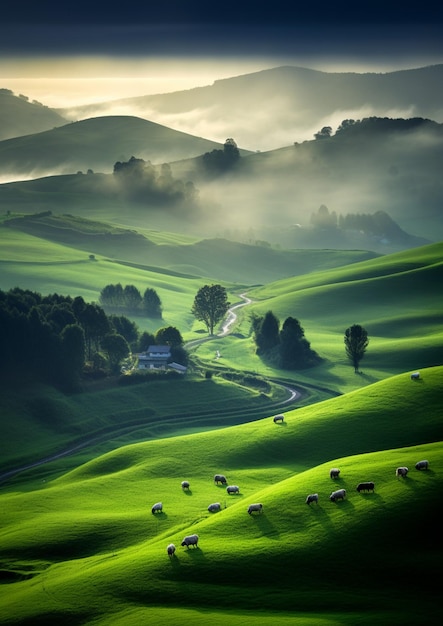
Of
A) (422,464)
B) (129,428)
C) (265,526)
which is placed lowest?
(265,526)

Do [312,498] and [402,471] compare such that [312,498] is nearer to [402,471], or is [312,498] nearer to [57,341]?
[402,471]

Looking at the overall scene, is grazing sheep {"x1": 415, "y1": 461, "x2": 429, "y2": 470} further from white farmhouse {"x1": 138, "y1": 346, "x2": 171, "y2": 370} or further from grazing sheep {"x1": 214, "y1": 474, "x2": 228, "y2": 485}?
white farmhouse {"x1": 138, "y1": 346, "x2": 171, "y2": 370}

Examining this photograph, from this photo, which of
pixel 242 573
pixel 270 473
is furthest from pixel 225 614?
pixel 270 473

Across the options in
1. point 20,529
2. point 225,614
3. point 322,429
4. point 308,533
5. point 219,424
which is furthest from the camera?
point 219,424

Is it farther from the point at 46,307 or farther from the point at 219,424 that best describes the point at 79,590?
the point at 46,307

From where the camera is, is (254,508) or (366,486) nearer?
(366,486)

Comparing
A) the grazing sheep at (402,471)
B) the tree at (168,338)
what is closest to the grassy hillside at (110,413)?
the tree at (168,338)

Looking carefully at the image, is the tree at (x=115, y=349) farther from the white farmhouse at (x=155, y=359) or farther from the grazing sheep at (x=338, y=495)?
the grazing sheep at (x=338, y=495)

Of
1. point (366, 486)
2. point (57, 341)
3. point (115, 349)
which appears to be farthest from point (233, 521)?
point (115, 349)
